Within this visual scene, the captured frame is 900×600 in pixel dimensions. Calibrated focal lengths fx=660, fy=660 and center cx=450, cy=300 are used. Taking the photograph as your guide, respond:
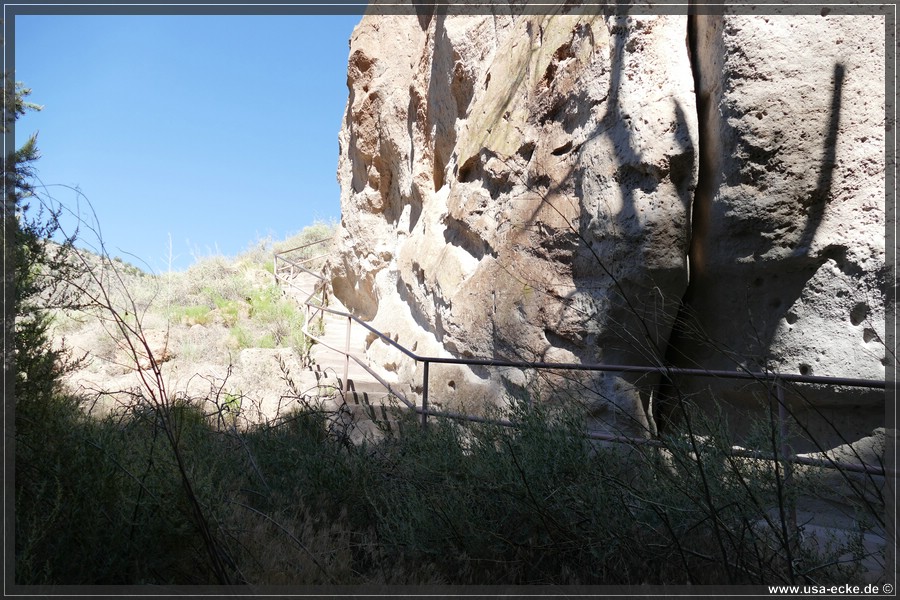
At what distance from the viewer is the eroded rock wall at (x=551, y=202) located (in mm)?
5781

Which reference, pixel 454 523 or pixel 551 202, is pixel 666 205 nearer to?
pixel 551 202

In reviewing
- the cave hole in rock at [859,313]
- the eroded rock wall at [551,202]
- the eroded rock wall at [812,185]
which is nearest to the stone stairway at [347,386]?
the eroded rock wall at [551,202]

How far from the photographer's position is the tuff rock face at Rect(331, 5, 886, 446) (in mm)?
5320

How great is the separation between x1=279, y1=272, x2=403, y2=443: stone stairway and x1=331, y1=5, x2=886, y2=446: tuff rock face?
0.71 meters

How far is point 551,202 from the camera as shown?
21.9 ft

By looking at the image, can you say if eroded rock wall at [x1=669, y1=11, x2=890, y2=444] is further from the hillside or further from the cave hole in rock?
the hillside

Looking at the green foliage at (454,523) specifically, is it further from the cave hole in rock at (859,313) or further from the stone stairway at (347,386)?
the cave hole in rock at (859,313)

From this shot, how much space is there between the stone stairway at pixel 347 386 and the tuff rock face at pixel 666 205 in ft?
2.33

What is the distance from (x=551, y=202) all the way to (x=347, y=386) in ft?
12.0

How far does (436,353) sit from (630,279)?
284cm

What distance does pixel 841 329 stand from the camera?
5.36m

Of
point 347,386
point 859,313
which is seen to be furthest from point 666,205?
point 347,386

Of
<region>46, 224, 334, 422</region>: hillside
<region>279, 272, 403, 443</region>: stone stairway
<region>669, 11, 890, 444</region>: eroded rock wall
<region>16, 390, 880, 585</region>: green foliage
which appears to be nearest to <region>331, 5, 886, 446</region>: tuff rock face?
<region>669, 11, 890, 444</region>: eroded rock wall

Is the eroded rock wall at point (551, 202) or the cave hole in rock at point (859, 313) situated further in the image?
the eroded rock wall at point (551, 202)
